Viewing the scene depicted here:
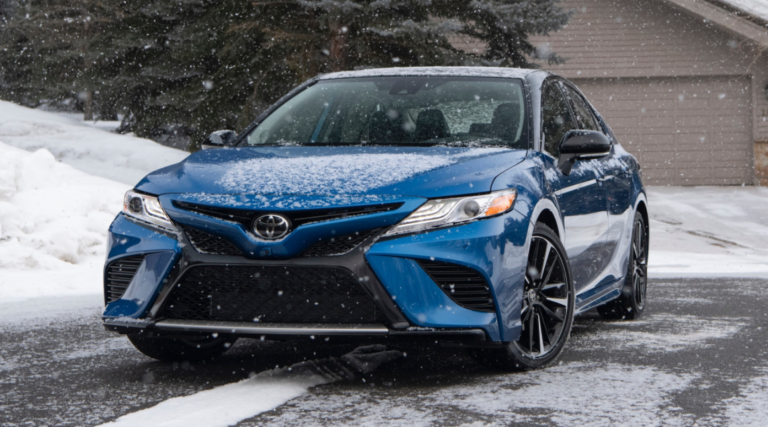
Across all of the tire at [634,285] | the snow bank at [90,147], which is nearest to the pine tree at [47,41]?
the snow bank at [90,147]

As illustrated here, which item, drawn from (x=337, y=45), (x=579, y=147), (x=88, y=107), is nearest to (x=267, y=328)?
(x=579, y=147)

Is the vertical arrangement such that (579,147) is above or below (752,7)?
below

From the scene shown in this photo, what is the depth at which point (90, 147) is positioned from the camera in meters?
16.2

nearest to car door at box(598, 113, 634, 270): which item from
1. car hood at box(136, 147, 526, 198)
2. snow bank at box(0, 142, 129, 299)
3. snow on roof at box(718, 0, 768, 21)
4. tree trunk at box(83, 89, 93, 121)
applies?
car hood at box(136, 147, 526, 198)

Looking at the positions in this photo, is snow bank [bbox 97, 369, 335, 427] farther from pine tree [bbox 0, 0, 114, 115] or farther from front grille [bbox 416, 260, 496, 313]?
pine tree [bbox 0, 0, 114, 115]

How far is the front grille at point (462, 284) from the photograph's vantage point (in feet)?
13.8

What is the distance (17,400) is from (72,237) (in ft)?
18.4

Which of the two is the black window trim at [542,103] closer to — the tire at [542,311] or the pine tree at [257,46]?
the tire at [542,311]

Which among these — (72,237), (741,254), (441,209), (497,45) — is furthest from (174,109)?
(441,209)

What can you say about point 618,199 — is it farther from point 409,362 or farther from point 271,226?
point 271,226

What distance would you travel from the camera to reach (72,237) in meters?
9.66

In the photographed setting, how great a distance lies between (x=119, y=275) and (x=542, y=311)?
1.96m

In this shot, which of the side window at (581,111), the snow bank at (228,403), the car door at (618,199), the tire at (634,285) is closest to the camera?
the snow bank at (228,403)

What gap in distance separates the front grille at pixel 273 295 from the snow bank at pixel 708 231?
6882mm
